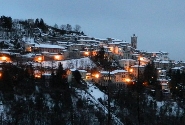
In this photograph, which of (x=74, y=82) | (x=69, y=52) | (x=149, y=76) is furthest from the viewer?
(x=69, y=52)

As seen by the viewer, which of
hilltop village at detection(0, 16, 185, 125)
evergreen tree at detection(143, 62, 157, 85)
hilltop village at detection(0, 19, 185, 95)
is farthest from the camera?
evergreen tree at detection(143, 62, 157, 85)

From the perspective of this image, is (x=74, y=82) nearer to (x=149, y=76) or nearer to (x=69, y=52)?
(x=149, y=76)

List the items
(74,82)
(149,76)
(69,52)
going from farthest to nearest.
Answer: (69,52), (149,76), (74,82)

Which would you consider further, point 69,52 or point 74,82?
point 69,52

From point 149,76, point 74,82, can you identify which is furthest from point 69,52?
point 74,82

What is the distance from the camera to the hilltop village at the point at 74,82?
17.0 meters

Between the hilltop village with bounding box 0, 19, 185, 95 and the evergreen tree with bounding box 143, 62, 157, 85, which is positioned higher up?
the hilltop village with bounding box 0, 19, 185, 95

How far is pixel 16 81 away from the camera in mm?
18438

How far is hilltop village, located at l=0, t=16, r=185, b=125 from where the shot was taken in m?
17.0

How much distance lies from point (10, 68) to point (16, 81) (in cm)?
105

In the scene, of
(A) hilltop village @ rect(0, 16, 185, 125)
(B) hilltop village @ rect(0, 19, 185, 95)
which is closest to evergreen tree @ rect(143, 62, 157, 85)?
(A) hilltop village @ rect(0, 16, 185, 125)

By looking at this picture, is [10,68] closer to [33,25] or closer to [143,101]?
[143,101]

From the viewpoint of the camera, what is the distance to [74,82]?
70.7 ft

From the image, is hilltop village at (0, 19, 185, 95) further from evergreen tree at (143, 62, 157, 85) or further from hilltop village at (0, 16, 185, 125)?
evergreen tree at (143, 62, 157, 85)
